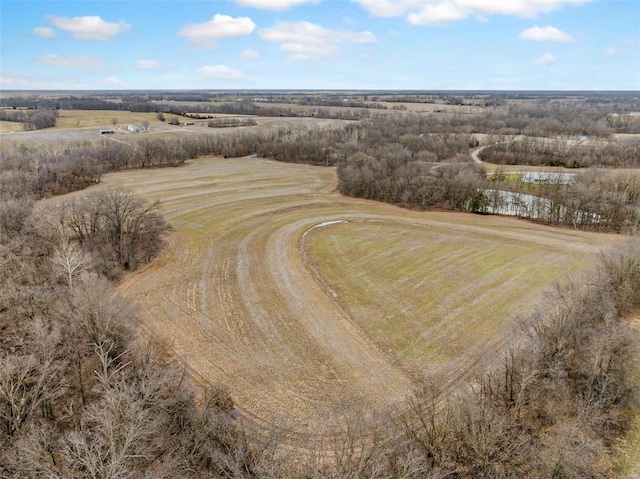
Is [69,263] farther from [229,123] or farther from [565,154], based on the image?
[229,123]

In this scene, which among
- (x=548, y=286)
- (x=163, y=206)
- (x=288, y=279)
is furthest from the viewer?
(x=163, y=206)

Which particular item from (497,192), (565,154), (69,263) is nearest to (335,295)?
(69,263)

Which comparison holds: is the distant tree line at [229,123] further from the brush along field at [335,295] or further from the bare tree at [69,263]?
the bare tree at [69,263]

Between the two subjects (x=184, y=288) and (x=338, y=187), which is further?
(x=338, y=187)

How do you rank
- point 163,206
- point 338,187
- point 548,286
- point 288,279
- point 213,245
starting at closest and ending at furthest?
point 548,286
point 288,279
point 213,245
point 163,206
point 338,187

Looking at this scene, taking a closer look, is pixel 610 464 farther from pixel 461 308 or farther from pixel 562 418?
pixel 461 308

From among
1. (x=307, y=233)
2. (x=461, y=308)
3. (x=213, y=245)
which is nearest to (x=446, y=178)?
(x=307, y=233)
